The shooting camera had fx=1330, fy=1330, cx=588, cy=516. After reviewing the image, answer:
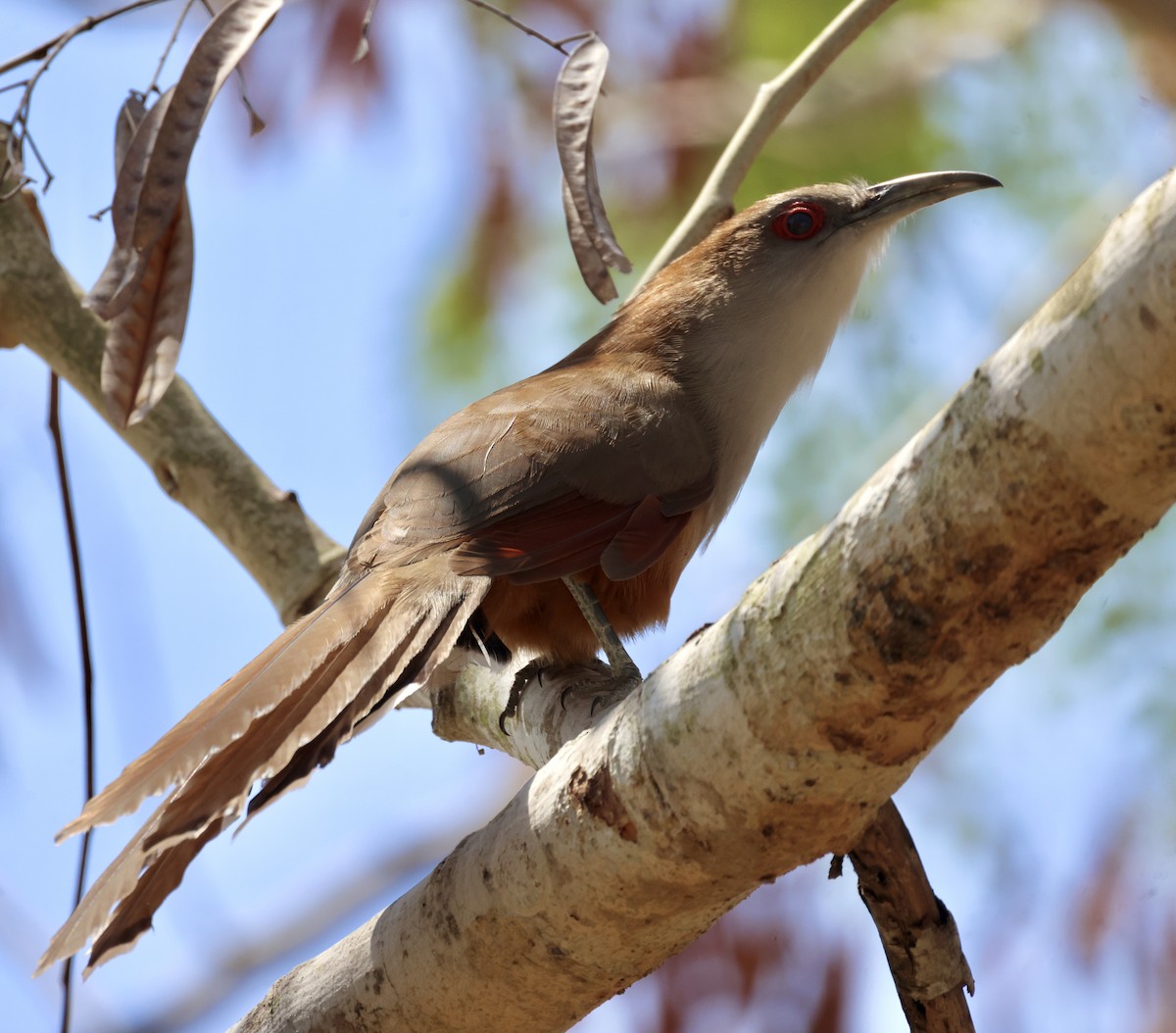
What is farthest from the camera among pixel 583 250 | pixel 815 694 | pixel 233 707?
pixel 583 250

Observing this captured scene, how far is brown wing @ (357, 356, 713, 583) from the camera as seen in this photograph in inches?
122

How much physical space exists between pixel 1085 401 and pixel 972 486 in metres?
0.16

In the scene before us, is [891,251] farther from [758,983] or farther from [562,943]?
[562,943]

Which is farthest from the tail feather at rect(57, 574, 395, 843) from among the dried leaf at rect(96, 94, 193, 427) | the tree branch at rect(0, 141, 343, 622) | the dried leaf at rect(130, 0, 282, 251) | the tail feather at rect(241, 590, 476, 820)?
the tree branch at rect(0, 141, 343, 622)

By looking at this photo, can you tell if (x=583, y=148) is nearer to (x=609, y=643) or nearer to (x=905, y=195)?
(x=609, y=643)

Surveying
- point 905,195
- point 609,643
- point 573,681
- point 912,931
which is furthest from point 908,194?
point 912,931

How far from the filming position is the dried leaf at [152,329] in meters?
2.98

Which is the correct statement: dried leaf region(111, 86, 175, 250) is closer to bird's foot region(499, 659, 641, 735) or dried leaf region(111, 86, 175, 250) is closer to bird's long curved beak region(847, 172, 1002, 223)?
bird's foot region(499, 659, 641, 735)

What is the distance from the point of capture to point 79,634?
3.31 metres

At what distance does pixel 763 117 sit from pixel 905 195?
56 centimetres

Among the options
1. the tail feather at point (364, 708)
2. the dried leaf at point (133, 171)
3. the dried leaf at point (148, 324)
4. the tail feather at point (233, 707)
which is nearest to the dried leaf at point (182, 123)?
the dried leaf at point (133, 171)

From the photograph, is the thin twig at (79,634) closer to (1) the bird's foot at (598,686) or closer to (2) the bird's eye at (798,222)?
(1) the bird's foot at (598,686)

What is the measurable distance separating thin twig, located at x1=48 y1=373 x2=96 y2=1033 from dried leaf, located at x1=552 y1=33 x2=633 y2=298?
5.19 feet

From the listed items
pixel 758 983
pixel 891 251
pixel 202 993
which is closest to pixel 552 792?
pixel 758 983
